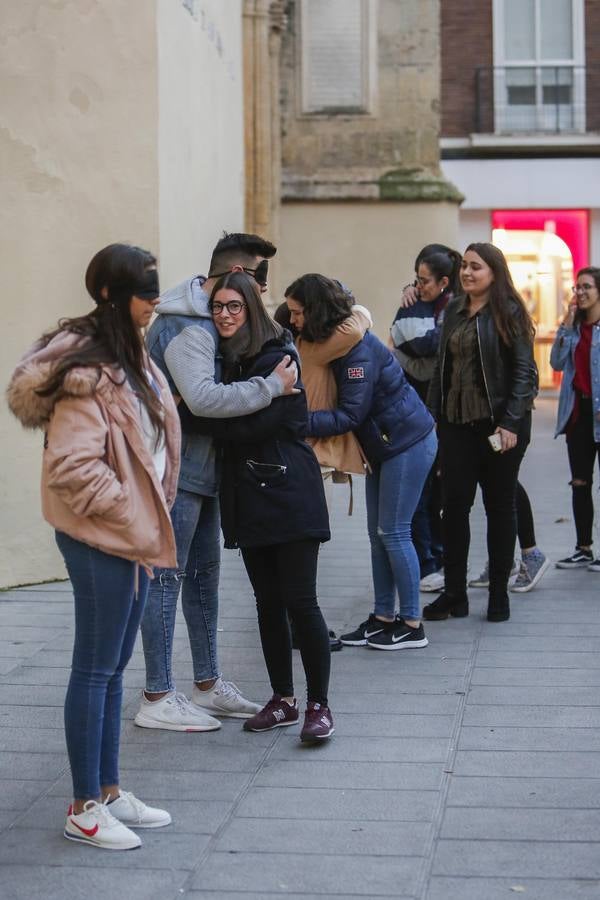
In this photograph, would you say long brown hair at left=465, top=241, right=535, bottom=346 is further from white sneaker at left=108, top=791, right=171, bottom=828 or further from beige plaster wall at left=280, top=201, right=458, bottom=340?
beige plaster wall at left=280, top=201, right=458, bottom=340

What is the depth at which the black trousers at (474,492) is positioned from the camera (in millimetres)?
7547

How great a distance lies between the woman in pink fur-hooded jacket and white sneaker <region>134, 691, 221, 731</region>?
1.13 metres

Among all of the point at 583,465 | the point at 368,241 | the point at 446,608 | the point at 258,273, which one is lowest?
the point at 446,608

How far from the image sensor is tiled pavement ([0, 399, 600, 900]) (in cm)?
418

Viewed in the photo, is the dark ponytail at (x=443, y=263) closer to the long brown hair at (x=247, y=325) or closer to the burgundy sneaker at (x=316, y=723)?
the long brown hair at (x=247, y=325)

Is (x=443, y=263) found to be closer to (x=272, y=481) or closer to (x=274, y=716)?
(x=272, y=481)

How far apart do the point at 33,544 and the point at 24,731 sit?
312 cm

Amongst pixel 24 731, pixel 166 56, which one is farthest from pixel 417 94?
pixel 24 731

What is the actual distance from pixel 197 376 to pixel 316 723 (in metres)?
1.30

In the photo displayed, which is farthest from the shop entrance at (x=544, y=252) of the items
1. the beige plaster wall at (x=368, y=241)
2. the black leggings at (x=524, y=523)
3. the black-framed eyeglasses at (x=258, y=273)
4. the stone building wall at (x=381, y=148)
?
the black-framed eyeglasses at (x=258, y=273)

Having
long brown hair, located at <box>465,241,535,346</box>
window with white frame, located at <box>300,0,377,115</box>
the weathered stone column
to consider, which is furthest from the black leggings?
window with white frame, located at <box>300,0,377,115</box>

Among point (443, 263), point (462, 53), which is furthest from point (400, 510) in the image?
point (462, 53)

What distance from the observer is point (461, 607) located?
25.3ft

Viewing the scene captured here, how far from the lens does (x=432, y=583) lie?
843 centimetres
